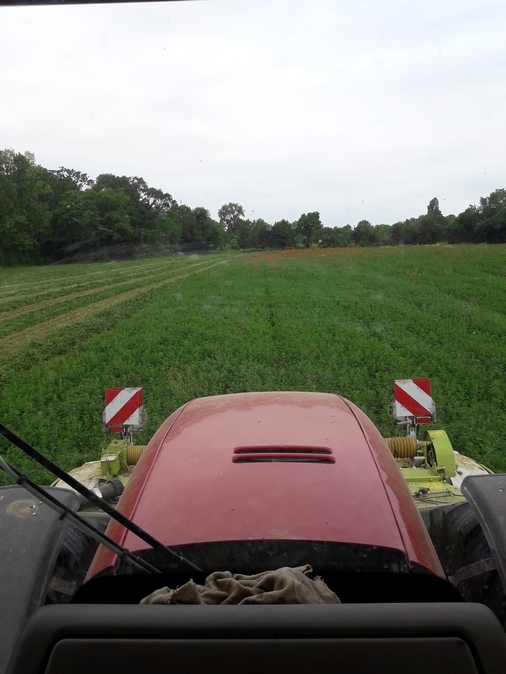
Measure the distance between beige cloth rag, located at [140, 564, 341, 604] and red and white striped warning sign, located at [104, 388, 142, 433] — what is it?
2872 millimetres

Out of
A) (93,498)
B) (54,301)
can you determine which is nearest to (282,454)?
(93,498)

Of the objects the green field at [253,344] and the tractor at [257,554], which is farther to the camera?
the green field at [253,344]

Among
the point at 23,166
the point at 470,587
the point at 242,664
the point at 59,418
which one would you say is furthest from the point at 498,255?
the point at 242,664

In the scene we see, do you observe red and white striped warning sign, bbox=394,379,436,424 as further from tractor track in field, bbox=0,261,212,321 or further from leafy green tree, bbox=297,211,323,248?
leafy green tree, bbox=297,211,323,248

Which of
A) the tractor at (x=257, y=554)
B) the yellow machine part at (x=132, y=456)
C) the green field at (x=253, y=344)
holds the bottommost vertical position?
the green field at (x=253, y=344)

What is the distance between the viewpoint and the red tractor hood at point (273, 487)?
1563mm

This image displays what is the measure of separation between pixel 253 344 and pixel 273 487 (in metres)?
8.48

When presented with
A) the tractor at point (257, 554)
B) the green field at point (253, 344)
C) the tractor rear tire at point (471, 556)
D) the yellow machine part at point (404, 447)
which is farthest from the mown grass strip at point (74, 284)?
the tractor rear tire at point (471, 556)

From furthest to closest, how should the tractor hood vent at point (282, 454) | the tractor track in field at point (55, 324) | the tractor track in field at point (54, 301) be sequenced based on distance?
1. the tractor track in field at point (54, 301)
2. the tractor track in field at point (55, 324)
3. the tractor hood vent at point (282, 454)

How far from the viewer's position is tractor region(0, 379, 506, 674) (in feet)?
2.76

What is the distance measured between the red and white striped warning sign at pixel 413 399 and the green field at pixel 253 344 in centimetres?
157

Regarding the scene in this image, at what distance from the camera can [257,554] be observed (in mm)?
1530

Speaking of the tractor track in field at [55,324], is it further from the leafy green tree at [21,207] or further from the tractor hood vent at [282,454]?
the tractor hood vent at [282,454]

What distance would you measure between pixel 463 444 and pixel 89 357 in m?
6.39
